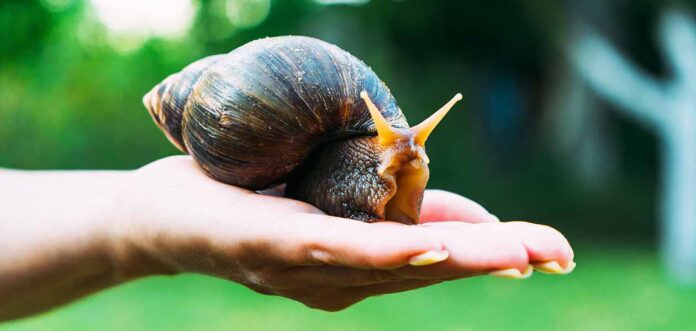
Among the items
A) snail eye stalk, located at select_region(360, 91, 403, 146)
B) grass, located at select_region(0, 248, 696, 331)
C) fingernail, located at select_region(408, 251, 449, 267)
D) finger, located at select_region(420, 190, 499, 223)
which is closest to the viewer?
fingernail, located at select_region(408, 251, 449, 267)

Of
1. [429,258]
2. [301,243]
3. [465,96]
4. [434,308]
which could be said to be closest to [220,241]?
[301,243]

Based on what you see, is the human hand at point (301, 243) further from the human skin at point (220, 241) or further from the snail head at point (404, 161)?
the snail head at point (404, 161)

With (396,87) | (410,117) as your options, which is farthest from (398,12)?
(410,117)

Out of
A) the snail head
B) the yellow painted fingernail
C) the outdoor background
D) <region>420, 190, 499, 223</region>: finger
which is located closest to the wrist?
the snail head

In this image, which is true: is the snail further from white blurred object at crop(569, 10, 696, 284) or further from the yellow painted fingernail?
white blurred object at crop(569, 10, 696, 284)

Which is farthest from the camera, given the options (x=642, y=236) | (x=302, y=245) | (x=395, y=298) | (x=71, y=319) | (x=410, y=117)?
(x=410, y=117)

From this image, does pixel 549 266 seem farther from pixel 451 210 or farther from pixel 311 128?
pixel 311 128

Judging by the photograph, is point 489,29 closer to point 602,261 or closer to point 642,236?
point 642,236
